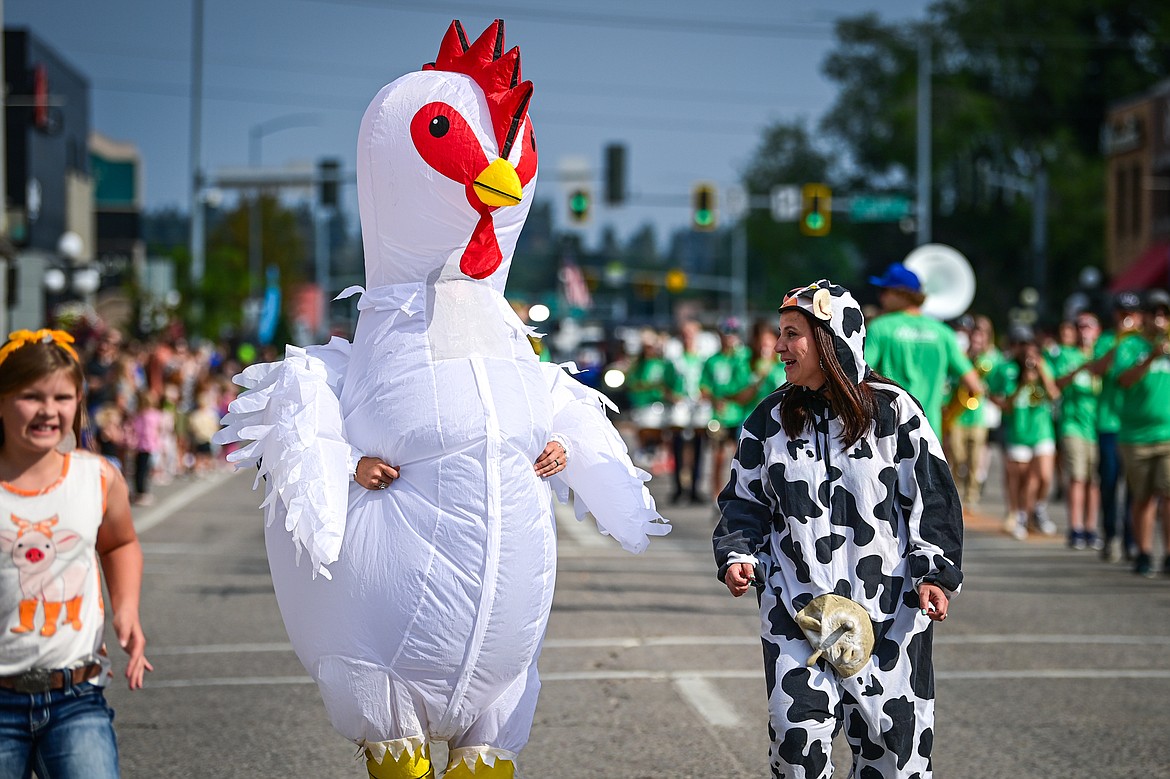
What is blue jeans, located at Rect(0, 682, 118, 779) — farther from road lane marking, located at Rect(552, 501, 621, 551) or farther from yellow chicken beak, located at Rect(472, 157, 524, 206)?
road lane marking, located at Rect(552, 501, 621, 551)

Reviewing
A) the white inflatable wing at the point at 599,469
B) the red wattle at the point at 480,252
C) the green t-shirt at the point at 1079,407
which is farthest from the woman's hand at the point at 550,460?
the green t-shirt at the point at 1079,407

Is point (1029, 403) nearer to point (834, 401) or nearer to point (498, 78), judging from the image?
point (834, 401)

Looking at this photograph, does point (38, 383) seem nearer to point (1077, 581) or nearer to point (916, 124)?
point (1077, 581)

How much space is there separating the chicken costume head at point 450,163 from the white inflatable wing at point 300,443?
425 mm

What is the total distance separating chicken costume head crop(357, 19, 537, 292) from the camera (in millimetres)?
4438

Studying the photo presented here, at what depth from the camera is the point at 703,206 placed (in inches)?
1310

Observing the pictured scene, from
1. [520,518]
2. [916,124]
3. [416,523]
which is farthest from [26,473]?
[916,124]

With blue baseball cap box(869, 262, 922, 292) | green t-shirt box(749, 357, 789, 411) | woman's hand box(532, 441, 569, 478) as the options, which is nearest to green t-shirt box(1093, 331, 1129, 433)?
green t-shirt box(749, 357, 789, 411)

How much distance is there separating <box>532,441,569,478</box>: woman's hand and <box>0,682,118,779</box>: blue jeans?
133 centimetres

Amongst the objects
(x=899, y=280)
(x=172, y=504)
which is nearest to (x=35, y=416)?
(x=899, y=280)

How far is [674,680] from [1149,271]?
3329cm

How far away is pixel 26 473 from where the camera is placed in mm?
4160

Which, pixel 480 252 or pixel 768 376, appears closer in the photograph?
pixel 480 252

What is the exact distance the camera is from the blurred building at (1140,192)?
39.3 m
